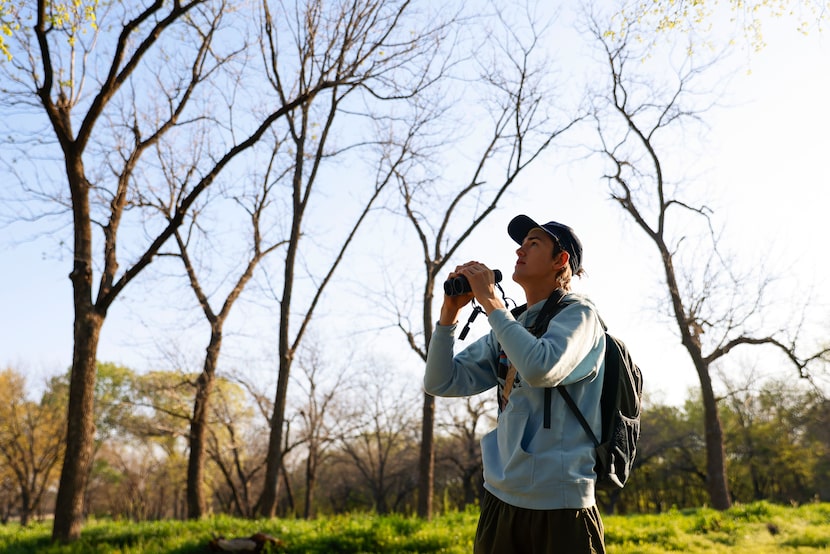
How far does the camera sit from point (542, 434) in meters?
2.15

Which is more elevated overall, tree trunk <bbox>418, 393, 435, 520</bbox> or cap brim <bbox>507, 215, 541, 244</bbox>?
cap brim <bbox>507, 215, 541, 244</bbox>

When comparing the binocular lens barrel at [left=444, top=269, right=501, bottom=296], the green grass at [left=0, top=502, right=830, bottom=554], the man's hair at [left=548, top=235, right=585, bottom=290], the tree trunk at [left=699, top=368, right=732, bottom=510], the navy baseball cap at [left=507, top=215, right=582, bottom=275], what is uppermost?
the navy baseball cap at [left=507, top=215, right=582, bottom=275]

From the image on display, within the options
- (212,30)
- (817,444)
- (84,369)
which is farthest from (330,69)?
(817,444)

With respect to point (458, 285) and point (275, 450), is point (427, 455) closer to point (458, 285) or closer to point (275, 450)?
point (275, 450)

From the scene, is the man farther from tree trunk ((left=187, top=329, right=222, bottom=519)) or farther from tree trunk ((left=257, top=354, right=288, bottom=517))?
tree trunk ((left=187, top=329, right=222, bottom=519))

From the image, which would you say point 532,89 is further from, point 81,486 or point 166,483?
point 166,483

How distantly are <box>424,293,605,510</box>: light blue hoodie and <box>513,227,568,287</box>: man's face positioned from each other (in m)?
0.18

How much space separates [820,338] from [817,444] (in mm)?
22370

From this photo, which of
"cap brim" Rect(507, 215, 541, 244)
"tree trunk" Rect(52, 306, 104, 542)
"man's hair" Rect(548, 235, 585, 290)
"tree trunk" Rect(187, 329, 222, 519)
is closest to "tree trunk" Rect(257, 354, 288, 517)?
"tree trunk" Rect(187, 329, 222, 519)

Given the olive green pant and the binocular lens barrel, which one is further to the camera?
the binocular lens barrel

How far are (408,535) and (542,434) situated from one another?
6.86 meters

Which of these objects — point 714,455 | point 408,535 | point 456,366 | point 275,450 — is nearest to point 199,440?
point 275,450

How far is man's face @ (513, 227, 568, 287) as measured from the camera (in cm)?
248

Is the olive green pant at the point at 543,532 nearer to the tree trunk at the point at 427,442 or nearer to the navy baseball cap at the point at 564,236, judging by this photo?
the navy baseball cap at the point at 564,236
